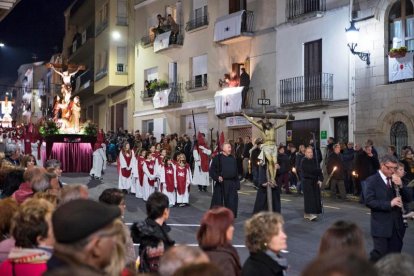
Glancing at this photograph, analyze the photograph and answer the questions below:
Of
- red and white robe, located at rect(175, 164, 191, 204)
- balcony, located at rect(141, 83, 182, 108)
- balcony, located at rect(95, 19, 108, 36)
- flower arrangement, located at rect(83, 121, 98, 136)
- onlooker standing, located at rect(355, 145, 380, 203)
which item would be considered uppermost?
balcony, located at rect(95, 19, 108, 36)

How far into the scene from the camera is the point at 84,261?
282 centimetres

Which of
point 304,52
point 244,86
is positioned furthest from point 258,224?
point 244,86

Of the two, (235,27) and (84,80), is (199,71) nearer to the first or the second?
(235,27)

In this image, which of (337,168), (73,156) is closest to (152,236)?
(337,168)

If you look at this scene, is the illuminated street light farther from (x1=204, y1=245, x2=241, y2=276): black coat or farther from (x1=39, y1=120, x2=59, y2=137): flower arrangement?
(x1=204, y1=245, x2=241, y2=276): black coat

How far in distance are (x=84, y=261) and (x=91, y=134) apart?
22.2 m

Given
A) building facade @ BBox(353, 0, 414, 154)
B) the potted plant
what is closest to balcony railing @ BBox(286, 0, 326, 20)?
building facade @ BBox(353, 0, 414, 154)

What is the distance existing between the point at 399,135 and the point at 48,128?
13842 millimetres

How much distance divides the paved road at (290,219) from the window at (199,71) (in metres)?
10.1

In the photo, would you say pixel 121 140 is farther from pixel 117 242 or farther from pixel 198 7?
pixel 117 242

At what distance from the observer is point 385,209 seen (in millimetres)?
7152

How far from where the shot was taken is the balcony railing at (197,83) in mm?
29734

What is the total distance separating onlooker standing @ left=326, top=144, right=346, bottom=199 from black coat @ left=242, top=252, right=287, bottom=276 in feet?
46.5

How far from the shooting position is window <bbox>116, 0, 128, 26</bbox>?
3712 cm
